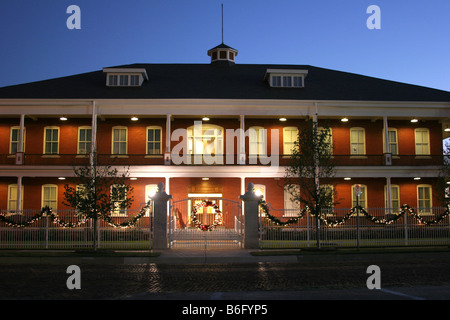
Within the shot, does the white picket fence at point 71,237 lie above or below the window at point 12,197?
below

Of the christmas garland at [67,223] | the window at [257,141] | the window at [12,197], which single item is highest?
the window at [257,141]

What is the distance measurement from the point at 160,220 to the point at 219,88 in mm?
12807

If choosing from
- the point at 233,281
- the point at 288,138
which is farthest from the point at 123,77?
the point at 233,281

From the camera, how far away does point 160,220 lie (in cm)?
1805

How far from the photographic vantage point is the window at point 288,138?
2877 cm

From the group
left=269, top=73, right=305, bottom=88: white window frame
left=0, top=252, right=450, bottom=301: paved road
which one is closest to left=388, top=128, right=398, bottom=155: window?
left=269, top=73, right=305, bottom=88: white window frame

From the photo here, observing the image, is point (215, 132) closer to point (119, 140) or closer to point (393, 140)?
point (119, 140)

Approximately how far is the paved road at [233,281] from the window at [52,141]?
48.2 feet

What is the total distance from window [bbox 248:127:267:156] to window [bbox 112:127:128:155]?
7955 millimetres

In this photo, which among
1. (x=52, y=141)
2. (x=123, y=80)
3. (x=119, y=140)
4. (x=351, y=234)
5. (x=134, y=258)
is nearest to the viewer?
(x=134, y=258)

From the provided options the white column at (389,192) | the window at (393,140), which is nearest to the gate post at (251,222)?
the white column at (389,192)

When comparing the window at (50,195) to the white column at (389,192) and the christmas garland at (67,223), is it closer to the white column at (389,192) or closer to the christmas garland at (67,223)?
the christmas garland at (67,223)
